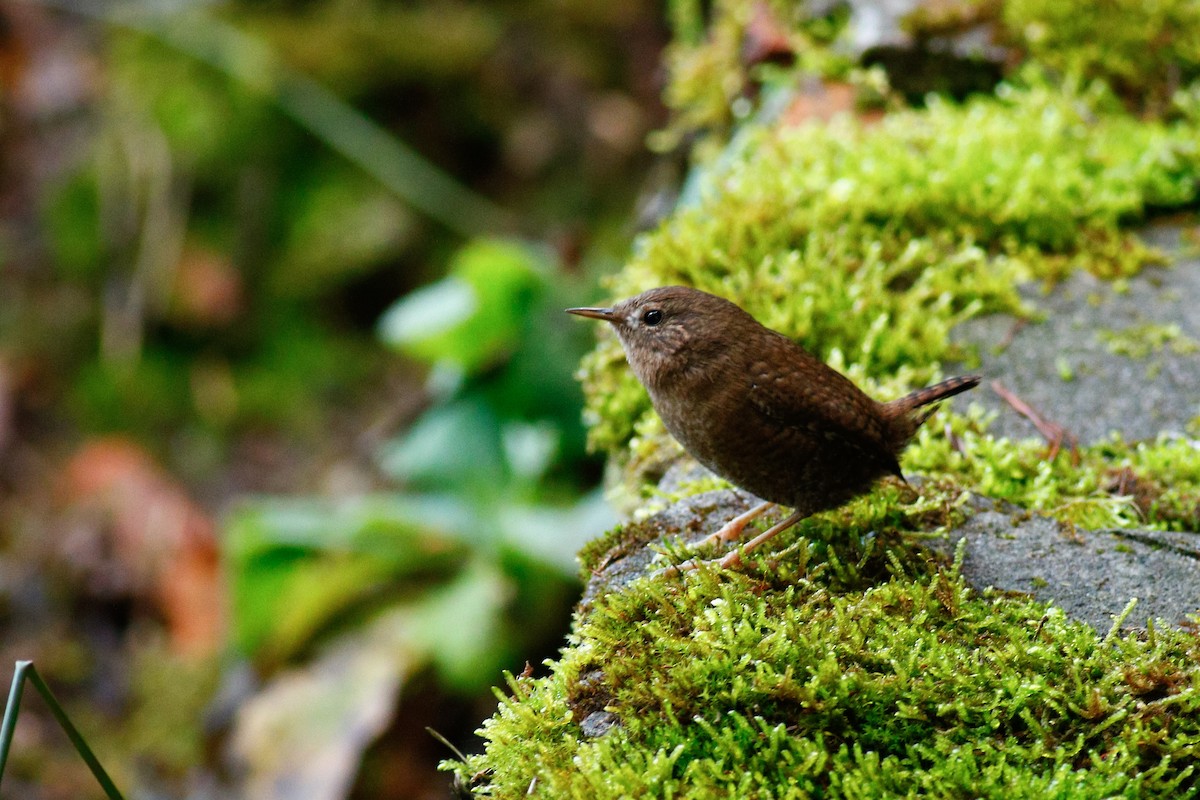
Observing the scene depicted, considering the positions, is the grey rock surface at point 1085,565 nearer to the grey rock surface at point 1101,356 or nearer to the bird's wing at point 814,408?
the bird's wing at point 814,408

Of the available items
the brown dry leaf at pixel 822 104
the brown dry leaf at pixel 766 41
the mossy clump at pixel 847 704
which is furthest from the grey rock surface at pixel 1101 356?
the brown dry leaf at pixel 766 41

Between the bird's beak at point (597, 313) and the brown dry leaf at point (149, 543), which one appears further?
the brown dry leaf at point (149, 543)

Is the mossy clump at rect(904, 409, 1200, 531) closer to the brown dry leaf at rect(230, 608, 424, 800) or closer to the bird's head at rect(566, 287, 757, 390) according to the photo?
the bird's head at rect(566, 287, 757, 390)

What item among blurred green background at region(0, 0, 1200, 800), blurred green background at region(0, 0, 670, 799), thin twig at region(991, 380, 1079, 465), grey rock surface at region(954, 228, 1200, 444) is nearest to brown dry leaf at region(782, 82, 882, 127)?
blurred green background at region(0, 0, 1200, 800)

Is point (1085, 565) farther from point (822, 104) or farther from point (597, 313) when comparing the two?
point (822, 104)

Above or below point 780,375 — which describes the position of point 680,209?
above

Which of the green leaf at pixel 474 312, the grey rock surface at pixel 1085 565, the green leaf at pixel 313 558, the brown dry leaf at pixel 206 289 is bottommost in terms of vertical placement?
the grey rock surface at pixel 1085 565

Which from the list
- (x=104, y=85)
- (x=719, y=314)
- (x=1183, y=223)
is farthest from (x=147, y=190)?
(x=1183, y=223)

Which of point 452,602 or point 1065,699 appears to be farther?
point 452,602

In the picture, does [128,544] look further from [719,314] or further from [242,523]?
[719,314]
